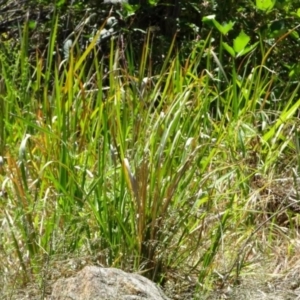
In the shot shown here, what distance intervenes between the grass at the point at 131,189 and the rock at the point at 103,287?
14 cm

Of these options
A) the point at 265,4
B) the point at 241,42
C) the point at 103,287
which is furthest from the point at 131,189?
the point at 265,4

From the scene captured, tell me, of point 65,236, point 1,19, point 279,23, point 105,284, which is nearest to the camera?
point 105,284

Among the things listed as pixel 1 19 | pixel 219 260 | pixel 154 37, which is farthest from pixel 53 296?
pixel 1 19

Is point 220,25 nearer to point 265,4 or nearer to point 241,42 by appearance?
point 241,42

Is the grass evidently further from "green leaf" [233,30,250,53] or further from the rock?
"green leaf" [233,30,250,53]

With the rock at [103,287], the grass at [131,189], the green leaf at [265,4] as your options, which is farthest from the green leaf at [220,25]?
the rock at [103,287]

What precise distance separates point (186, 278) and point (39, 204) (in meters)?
0.63

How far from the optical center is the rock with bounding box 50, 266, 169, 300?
302cm

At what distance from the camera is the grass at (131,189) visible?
3.49m

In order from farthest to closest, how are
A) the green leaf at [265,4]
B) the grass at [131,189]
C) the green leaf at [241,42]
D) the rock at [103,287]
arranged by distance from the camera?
the green leaf at [265,4]
the green leaf at [241,42]
the grass at [131,189]
the rock at [103,287]

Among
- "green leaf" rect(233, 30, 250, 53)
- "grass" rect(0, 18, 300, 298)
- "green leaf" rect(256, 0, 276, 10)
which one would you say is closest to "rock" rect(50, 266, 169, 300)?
"grass" rect(0, 18, 300, 298)

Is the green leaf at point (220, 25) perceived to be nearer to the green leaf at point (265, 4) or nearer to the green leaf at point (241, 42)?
the green leaf at point (241, 42)

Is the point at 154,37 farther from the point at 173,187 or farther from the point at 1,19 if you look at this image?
the point at 173,187

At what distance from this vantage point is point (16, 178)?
142 inches
